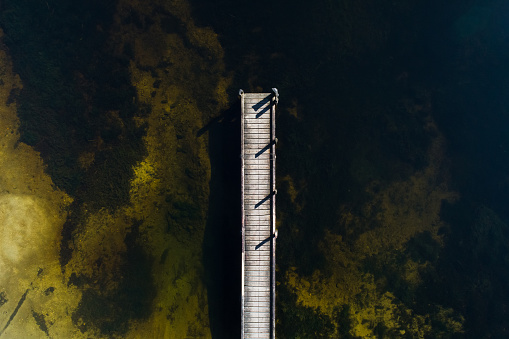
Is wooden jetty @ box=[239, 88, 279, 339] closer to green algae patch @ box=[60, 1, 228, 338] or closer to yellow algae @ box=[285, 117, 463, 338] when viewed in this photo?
yellow algae @ box=[285, 117, 463, 338]

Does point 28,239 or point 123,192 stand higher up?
point 123,192

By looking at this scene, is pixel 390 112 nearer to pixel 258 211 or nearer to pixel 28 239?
pixel 258 211

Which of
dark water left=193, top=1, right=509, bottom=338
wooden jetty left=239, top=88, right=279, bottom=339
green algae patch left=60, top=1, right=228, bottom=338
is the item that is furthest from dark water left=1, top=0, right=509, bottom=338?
wooden jetty left=239, top=88, right=279, bottom=339

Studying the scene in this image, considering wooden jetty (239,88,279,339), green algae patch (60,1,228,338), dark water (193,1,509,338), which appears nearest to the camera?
wooden jetty (239,88,279,339)

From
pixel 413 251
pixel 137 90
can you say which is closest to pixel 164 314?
pixel 137 90

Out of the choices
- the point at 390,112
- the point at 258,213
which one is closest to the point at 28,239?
the point at 258,213

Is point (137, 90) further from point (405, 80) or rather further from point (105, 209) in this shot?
point (405, 80)
